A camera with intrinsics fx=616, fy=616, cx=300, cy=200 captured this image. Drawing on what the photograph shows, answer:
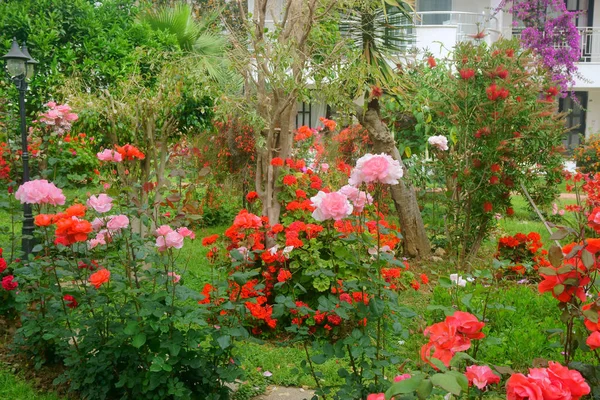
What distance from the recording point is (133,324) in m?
2.89

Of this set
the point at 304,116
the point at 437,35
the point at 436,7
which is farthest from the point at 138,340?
the point at 436,7

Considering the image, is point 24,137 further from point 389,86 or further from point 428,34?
point 428,34

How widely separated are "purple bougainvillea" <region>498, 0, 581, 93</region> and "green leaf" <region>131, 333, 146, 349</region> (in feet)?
50.8

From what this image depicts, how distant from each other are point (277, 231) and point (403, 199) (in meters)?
3.01

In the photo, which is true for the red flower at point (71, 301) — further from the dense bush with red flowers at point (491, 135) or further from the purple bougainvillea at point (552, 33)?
the purple bougainvillea at point (552, 33)

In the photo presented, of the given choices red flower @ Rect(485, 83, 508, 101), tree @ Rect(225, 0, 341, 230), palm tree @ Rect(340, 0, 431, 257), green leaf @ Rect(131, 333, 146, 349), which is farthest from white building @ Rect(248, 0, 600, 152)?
green leaf @ Rect(131, 333, 146, 349)

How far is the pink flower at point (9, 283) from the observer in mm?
3943

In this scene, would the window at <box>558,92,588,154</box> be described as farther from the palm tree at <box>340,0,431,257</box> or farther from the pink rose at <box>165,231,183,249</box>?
the pink rose at <box>165,231,183,249</box>

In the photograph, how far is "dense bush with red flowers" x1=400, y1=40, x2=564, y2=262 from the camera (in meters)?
6.35

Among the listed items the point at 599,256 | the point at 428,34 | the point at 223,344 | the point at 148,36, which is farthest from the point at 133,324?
the point at 428,34

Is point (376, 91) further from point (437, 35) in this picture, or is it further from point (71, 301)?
point (437, 35)

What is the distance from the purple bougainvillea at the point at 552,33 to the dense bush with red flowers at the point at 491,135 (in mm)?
10303

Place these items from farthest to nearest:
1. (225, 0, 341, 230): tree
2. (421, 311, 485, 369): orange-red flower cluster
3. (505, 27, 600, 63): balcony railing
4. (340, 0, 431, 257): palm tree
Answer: (505, 27, 600, 63): balcony railing
(340, 0, 431, 257): palm tree
(225, 0, 341, 230): tree
(421, 311, 485, 369): orange-red flower cluster

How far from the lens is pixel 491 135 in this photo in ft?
20.7
